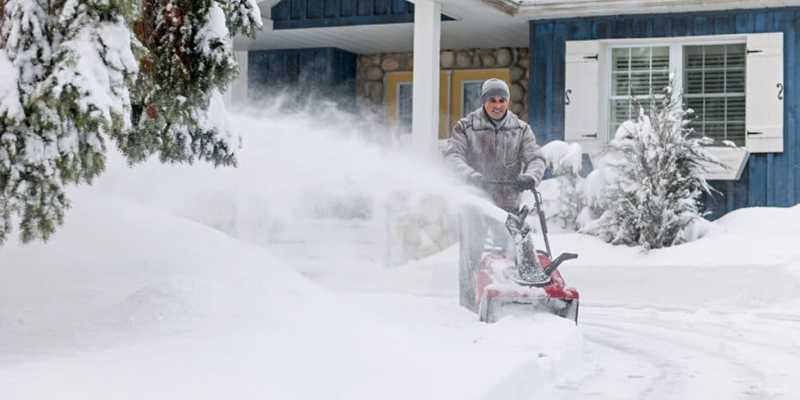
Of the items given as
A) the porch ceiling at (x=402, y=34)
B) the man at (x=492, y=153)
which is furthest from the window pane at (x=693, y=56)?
the man at (x=492, y=153)

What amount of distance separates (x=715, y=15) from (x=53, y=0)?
440 inches

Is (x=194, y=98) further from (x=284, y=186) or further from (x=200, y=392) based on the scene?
(x=284, y=186)

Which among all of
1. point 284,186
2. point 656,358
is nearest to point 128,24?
point 656,358

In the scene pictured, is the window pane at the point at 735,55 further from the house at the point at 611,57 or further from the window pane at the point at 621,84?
the window pane at the point at 621,84

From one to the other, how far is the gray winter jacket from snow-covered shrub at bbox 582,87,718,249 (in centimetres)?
441

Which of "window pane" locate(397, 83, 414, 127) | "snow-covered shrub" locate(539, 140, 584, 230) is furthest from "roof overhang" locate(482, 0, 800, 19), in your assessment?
"window pane" locate(397, 83, 414, 127)

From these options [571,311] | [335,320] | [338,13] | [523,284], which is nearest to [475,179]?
[523,284]

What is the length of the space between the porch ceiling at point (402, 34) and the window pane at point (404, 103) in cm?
64

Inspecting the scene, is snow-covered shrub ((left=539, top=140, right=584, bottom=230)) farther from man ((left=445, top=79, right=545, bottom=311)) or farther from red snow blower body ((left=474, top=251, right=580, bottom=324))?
red snow blower body ((left=474, top=251, right=580, bottom=324))

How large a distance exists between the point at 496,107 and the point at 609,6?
7.01 m

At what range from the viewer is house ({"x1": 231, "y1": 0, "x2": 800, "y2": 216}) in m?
13.7

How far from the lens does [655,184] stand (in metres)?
11.9

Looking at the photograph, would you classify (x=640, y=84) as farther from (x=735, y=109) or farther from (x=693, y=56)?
(x=735, y=109)

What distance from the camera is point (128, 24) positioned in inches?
179
